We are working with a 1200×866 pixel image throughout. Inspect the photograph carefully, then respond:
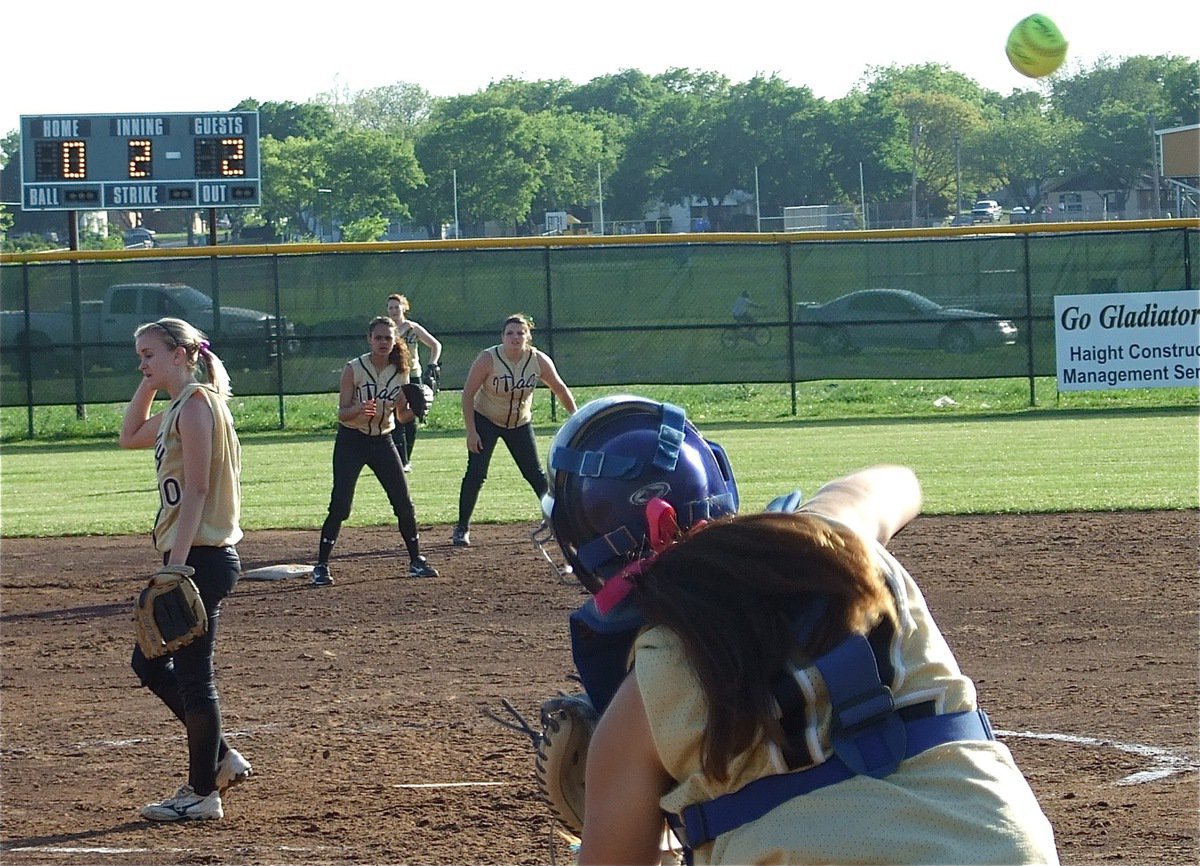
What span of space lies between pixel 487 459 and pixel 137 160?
13.9 m

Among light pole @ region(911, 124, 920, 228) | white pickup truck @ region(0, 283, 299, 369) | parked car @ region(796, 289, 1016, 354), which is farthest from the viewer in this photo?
light pole @ region(911, 124, 920, 228)

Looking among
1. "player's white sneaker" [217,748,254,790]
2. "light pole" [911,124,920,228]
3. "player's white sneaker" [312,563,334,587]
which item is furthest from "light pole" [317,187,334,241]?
"player's white sneaker" [217,748,254,790]

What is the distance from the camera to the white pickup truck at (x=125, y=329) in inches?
855

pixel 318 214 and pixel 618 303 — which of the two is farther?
pixel 318 214

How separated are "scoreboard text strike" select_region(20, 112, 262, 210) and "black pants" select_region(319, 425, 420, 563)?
45.5 ft

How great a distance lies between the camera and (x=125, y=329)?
21.8 metres

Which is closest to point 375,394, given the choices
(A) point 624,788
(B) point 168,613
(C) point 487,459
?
(C) point 487,459

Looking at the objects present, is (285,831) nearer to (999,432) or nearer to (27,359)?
(999,432)

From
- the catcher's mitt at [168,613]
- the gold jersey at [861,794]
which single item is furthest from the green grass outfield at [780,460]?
the gold jersey at [861,794]

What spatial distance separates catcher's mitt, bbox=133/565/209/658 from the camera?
5352mm

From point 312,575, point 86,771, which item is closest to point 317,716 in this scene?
point 86,771

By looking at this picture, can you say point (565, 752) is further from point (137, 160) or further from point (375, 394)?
point (137, 160)

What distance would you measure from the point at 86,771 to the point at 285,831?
1322 mm

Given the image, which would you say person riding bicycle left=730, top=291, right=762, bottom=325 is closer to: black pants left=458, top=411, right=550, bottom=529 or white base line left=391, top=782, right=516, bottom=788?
black pants left=458, top=411, right=550, bottom=529
